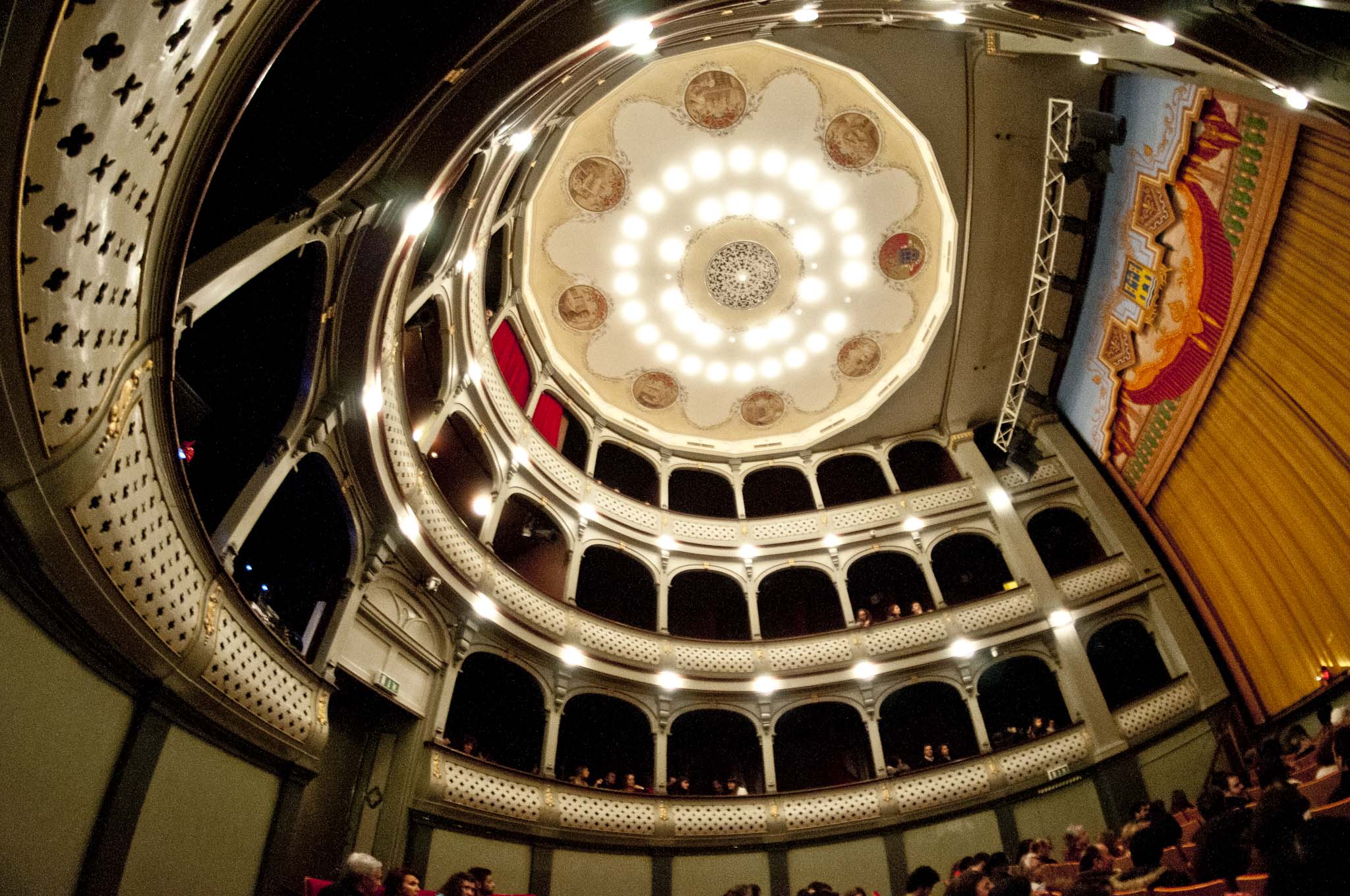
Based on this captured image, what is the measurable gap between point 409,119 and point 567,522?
9588mm

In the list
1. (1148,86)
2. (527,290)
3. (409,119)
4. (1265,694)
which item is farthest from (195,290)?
(1265,694)

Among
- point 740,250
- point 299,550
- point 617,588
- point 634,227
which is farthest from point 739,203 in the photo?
point 299,550

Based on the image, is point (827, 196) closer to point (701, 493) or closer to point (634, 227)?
point (634, 227)

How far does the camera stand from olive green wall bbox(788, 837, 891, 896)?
38.6 ft

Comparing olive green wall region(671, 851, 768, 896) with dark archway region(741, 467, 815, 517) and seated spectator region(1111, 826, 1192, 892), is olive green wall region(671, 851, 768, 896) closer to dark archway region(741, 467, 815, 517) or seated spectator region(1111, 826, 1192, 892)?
seated spectator region(1111, 826, 1192, 892)

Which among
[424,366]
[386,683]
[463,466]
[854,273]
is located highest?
[854,273]

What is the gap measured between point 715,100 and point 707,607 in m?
12.4

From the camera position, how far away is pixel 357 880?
478cm

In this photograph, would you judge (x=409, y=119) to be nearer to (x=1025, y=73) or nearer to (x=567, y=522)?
(x=567, y=522)

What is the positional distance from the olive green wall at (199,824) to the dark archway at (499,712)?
5811 mm

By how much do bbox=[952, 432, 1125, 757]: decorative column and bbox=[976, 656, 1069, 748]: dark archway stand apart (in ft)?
3.72

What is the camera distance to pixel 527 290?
53.4 feet

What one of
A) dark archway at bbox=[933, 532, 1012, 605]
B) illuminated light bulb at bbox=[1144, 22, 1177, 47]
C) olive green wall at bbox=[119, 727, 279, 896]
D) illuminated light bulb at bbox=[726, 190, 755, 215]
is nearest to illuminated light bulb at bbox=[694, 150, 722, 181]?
illuminated light bulb at bbox=[726, 190, 755, 215]

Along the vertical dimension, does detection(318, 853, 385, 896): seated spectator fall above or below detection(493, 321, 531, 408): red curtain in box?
below
